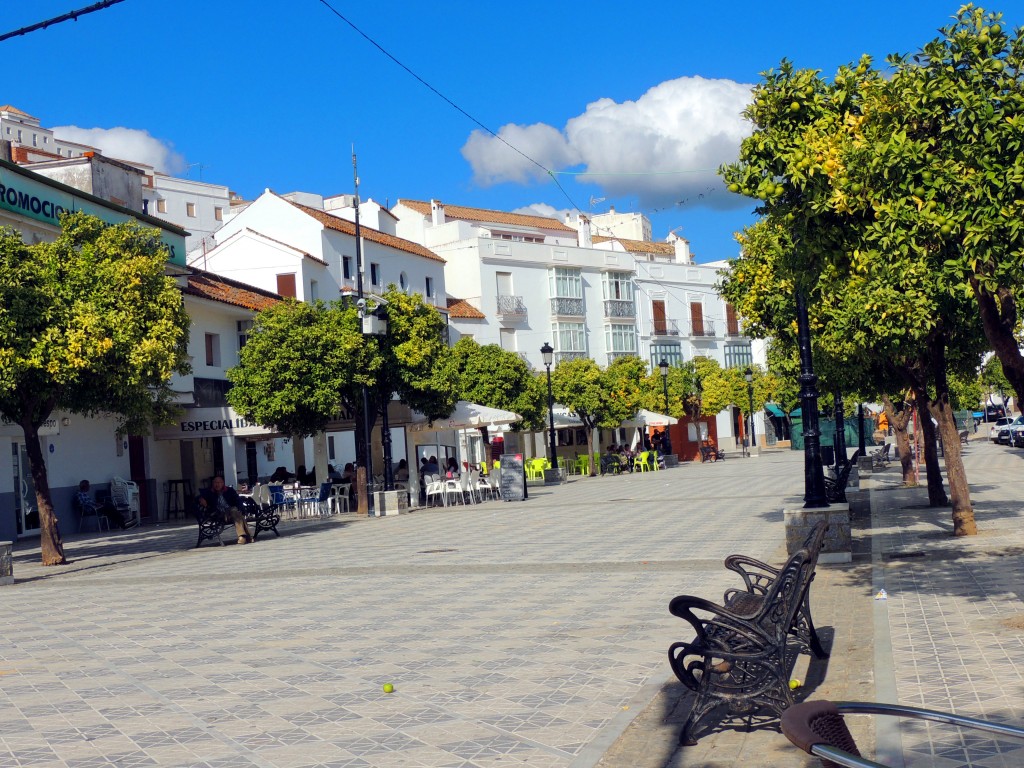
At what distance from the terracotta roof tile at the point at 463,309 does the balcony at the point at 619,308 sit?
10.2 m

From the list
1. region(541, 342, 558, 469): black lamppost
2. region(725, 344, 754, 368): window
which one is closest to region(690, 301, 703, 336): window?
region(725, 344, 754, 368): window

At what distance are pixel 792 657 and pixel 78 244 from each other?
1753 centimetres

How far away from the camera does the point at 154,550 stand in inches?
845

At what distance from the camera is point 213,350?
34.9 meters

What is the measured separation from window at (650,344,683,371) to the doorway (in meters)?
49.9

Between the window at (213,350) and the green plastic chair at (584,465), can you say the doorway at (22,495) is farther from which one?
the green plastic chair at (584,465)

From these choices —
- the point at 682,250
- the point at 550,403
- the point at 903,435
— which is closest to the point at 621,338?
the point at 682,250

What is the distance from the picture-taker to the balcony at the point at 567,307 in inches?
2621

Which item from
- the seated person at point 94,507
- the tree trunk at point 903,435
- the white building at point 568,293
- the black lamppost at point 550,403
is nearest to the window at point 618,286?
the white building at point 568,293

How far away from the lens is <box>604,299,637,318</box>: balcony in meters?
69.9

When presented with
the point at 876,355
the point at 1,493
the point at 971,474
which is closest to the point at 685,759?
the point at 876,355

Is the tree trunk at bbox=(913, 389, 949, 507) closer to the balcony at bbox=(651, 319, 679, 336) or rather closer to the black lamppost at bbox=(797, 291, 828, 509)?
the black lamppost at bbox=(797, 291, 828, 509)

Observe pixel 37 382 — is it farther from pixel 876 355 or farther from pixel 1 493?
pixel 876 355

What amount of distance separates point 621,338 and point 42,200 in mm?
47814
